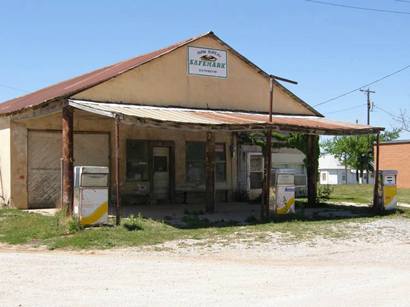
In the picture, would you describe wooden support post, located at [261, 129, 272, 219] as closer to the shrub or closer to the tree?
the shrub

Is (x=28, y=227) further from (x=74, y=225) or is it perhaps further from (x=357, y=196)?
(x=357, y=196)

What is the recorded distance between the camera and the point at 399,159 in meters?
42.8

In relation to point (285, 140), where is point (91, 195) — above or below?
below

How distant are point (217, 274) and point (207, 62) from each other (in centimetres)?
1256

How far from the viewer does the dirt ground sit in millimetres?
7262

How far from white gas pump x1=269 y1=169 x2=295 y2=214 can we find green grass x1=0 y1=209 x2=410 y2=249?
0.73 meters

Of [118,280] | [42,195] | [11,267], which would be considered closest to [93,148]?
[42,195]

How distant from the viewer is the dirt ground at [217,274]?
7262 millimetres

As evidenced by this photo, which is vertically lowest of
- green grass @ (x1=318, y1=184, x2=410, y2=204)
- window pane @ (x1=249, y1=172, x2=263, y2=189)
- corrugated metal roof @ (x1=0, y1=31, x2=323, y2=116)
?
green grass @ (x1=318, y1=184, x2=410, y2=204)

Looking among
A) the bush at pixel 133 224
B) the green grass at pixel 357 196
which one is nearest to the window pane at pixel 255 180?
the green grass at pixel 357 196

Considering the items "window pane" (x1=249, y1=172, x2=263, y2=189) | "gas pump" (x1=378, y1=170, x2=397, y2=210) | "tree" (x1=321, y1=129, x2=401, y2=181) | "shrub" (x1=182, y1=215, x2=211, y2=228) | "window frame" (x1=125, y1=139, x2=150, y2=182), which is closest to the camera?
"shrub" (x1=182, y1=215, x2=211, y2=228)

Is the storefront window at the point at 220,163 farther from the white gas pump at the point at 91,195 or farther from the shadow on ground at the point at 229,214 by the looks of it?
the white gas pump at the point at 91,195

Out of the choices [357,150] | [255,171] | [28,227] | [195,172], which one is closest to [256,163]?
[255,171]

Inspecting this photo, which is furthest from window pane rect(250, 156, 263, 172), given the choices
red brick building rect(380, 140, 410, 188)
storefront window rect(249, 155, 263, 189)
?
red brick building rect(380, 140, 410, 188)
